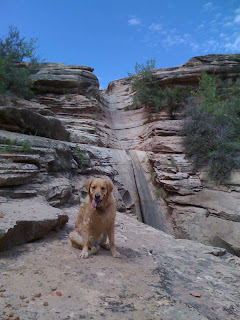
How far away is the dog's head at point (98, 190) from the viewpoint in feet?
11.1

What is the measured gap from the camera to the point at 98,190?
3434 mm

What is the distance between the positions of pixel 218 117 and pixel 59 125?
7.24 m

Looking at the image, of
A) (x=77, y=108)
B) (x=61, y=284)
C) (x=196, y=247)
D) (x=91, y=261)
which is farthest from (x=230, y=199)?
(x=77, y=108)

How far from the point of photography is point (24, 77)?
1341 cm

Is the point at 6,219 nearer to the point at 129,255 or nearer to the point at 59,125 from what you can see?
the point at 129,255

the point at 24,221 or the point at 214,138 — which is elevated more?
the point at 214,138

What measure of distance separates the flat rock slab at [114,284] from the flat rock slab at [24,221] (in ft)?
0.45

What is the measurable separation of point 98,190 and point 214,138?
319 inches

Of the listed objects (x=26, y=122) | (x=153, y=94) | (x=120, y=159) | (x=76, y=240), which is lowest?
(x=76, y=240)

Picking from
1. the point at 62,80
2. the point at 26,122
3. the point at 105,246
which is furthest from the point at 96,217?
the point at 62,80

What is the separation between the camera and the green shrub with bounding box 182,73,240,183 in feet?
29.1

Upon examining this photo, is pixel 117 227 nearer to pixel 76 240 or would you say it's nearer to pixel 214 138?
pixel 76 240

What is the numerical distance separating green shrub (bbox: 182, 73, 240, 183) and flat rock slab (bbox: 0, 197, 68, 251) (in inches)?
264

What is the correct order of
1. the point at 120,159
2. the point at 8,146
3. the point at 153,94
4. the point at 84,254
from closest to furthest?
the point at 84,254 → the point at 8,146 → the point at 120,159 → the point at 153,94
